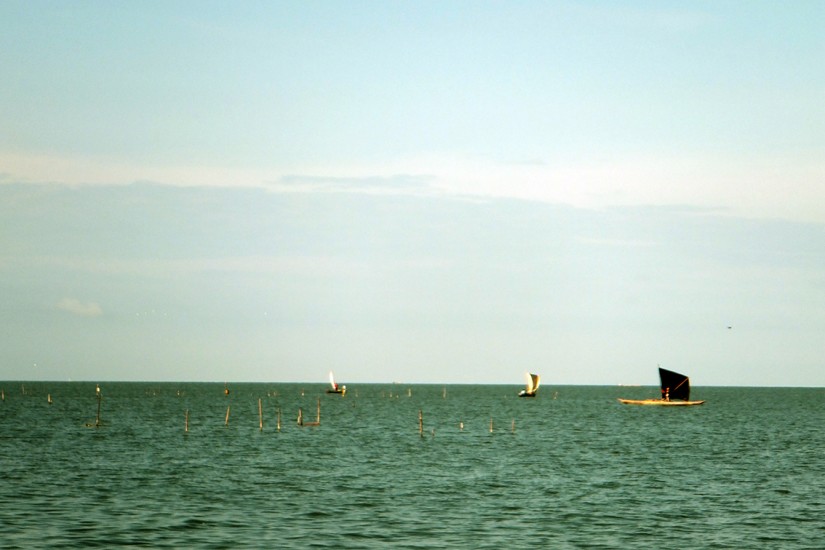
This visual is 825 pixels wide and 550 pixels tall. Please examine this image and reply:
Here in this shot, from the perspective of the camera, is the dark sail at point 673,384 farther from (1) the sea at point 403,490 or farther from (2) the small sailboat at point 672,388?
(1) the sea at point 403,490

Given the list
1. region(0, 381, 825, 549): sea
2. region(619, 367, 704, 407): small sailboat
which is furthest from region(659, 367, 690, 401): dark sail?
region(0, 381, 825, 549): sea

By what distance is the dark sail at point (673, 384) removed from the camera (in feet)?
573

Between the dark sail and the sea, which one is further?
the dark sail

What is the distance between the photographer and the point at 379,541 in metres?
43.4

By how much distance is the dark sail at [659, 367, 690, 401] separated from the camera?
174 meters

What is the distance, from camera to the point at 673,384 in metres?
178

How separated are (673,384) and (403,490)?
126m

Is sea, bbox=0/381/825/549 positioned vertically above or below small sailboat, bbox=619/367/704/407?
below

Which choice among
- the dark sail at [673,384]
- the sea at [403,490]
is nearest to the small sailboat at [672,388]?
Result: the dark sail at [673,384]

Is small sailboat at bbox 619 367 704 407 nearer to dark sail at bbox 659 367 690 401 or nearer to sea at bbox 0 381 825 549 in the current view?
dark sail at bbox 659 367 690 401

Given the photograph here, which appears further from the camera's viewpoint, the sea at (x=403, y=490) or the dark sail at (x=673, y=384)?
the dark sail at (x=673, y=384)

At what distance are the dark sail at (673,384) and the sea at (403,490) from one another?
200 feet

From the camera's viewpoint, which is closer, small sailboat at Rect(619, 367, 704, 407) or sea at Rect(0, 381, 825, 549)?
sea at Rect(0, 381, 825, 549)

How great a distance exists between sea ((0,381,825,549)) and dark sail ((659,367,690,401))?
6086 cm
